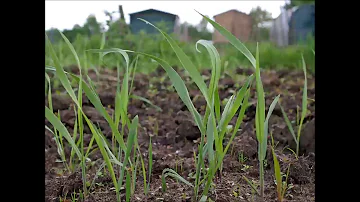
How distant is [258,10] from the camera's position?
2701mm

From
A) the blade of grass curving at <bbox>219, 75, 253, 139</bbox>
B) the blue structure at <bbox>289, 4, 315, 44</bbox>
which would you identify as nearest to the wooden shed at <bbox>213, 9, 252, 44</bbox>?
the blue structure at <bbox>289, 4, 315, 44</bbox>

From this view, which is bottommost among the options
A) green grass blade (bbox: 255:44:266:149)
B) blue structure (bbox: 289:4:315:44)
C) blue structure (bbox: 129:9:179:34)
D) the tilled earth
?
the tilled earth

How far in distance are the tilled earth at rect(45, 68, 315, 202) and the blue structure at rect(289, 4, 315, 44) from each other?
91 centimetres

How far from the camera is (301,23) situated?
313cm

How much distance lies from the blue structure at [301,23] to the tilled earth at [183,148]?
0.91m

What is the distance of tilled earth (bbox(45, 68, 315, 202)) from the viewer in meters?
0.91

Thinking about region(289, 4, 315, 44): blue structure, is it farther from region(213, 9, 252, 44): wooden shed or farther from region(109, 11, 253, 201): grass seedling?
region(109, 11, 253, 201): grass seedling

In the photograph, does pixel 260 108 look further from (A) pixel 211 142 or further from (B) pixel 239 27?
(B) pixel 239 27

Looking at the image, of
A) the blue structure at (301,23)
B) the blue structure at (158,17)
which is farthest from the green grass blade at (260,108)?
the blue structure at (301,23)

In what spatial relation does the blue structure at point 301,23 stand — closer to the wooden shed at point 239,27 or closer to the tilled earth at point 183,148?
the wooden shed at point 239,27

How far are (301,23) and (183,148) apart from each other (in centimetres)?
216

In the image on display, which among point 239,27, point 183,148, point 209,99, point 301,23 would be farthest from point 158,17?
point 209,99

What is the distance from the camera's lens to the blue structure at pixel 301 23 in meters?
3.08
